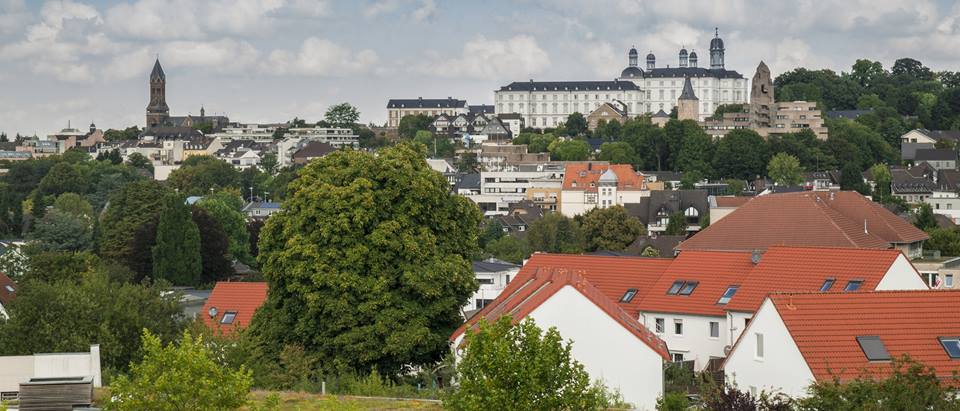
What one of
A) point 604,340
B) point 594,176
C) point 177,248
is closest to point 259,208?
point 594,176

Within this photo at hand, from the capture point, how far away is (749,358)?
3042cm

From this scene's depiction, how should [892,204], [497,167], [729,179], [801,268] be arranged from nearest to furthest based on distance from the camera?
1. [801,268]
2. [892,204]
3. [729,179]
4. [497,167]

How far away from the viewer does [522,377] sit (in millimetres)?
21156

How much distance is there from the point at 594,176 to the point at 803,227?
3415 inches

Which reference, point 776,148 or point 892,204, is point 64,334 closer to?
point 892,204

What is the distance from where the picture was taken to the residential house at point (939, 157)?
14588cm

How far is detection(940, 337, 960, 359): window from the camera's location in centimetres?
2914

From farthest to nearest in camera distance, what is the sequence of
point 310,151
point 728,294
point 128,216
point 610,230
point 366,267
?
1. point 310,151
2. point 610,230
3. point 128,216
4. point 728,294
5. point 366,267

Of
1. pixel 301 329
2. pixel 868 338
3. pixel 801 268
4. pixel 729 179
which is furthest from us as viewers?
pixel 729 179

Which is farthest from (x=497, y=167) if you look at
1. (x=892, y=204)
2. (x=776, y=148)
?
(x=892, y=204)

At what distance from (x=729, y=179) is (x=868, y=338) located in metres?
110

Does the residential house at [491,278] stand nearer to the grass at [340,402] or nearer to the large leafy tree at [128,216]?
the large leafy tree at [128,216]

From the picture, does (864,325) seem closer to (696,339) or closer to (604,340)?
(604,340)

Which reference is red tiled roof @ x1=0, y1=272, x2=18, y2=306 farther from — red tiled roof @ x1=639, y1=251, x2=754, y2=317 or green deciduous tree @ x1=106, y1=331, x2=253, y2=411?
green deciduous tree @ x1=106, y1=331, x2=253, y2=411
